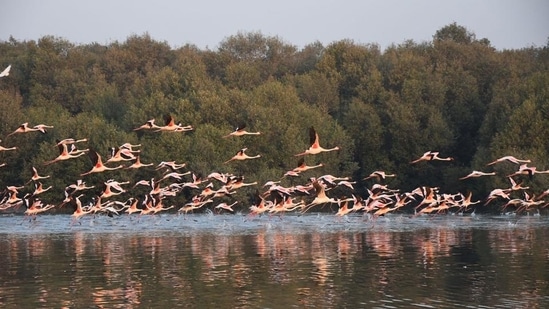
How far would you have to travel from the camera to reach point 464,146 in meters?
89.7

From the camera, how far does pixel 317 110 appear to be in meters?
90.1

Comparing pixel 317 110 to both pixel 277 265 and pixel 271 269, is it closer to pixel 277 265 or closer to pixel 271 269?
pixel 277 265

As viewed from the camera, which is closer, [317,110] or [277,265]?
[277,265]

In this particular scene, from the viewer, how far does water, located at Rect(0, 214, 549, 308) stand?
32906 millimetres

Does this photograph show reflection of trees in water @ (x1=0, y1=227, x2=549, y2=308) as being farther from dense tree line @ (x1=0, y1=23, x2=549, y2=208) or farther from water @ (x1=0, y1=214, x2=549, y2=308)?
dense tree line @ (x1=0, y1=23, x2=549, y2=208)

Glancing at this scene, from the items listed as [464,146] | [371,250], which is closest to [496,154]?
[464,146]

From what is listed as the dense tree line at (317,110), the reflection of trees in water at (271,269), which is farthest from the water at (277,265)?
the dense tree line at (317,110)

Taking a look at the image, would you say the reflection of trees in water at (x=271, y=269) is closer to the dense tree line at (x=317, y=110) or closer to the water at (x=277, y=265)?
the water at (x=277, y=265)

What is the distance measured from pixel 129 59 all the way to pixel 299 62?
15.0 metres

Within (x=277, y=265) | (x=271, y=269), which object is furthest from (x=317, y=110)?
(x=271, y=269)

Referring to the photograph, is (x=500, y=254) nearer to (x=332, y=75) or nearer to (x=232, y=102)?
(x=232, y=102)

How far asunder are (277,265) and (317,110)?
1966 inches

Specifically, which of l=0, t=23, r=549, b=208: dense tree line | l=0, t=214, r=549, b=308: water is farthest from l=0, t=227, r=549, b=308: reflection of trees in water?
l=0, t=23, r=549, b=208: dense tree line

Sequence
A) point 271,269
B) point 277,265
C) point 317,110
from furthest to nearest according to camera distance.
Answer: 1. point 317,110
2. point 277,265
3. point 271,269
